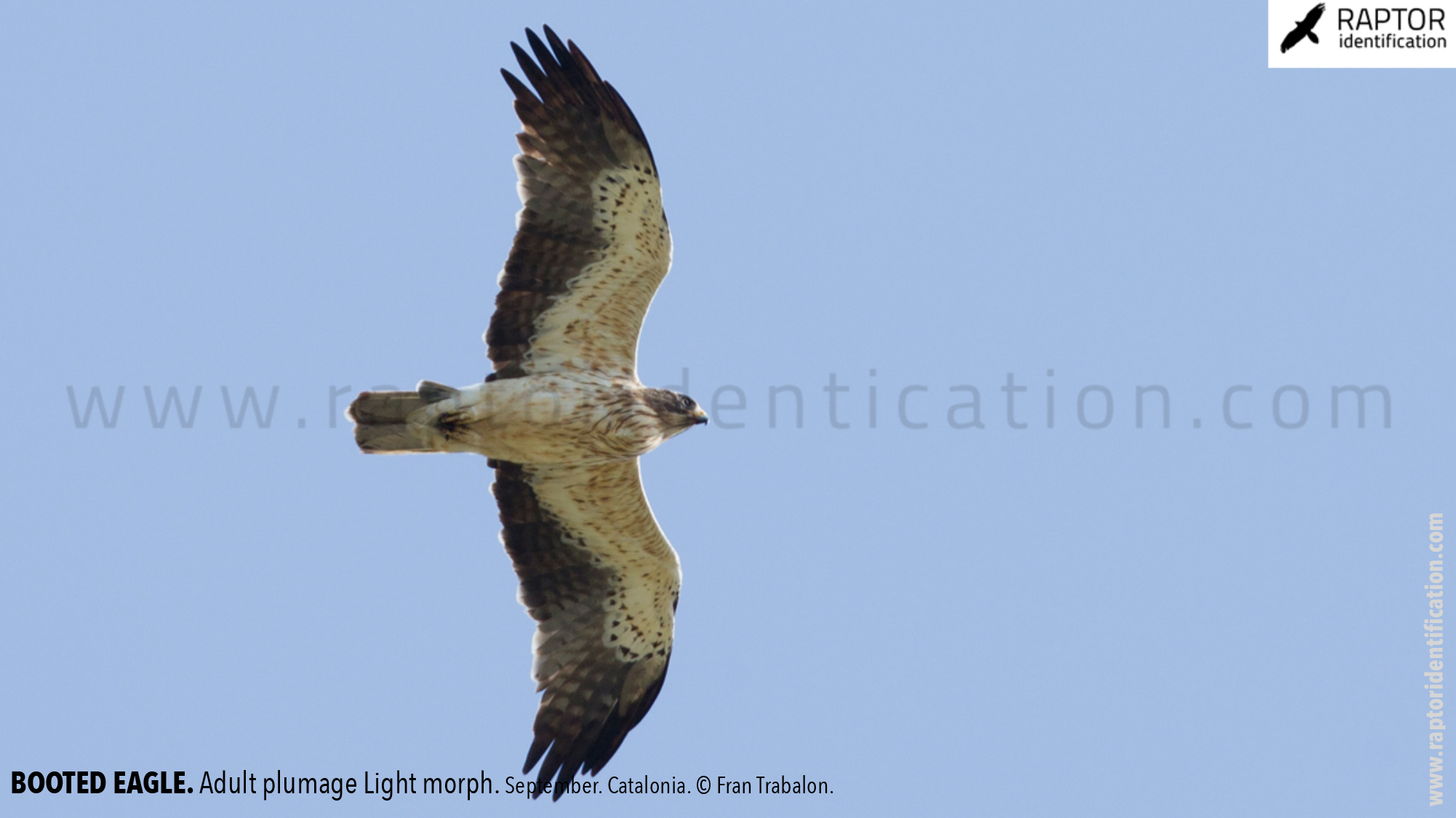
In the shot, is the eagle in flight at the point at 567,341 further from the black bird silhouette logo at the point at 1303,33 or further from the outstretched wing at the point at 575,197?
the black bird silhouette logo at the point at 1303,33

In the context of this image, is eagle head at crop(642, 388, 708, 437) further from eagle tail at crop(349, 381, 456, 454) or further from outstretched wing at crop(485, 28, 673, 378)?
eagle tail at crop(349, 381, 456, 454)

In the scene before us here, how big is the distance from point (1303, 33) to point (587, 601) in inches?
371

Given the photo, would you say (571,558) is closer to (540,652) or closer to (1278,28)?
(540,652)

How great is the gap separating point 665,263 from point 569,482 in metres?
1.95

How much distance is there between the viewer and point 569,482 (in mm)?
11359

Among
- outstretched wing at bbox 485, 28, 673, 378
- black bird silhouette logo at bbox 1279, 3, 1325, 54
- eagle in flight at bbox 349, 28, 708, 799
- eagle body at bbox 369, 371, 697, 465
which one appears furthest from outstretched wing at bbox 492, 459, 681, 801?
black bird silhouette logo at bbox 1279, 3, 1325, 54

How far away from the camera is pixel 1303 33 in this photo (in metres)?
14.7

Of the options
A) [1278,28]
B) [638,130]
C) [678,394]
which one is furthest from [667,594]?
[1278,28]

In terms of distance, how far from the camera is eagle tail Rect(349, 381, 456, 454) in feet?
34.8

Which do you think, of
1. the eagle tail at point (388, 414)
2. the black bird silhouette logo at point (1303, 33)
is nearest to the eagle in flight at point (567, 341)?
the eagle tail at point (388, 414)

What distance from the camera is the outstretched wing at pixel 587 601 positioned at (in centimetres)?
1148

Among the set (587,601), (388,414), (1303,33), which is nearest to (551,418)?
(388,414)

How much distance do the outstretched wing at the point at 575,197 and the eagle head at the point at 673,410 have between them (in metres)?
0.85

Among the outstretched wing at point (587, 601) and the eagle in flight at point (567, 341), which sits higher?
the eagle in flight at point (567, 341)
